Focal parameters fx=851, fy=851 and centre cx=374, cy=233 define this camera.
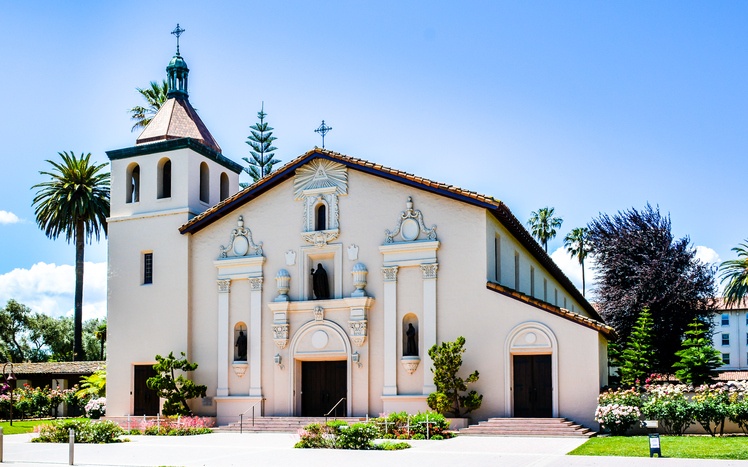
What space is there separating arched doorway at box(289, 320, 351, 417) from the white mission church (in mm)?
43

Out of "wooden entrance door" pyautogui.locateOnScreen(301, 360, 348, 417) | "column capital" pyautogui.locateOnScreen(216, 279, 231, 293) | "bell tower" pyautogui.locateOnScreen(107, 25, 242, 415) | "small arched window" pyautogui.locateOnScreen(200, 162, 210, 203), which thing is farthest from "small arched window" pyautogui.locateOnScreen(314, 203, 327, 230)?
"small arched window" pyautogui.locateOnScreen(200, 162, 210, 203)

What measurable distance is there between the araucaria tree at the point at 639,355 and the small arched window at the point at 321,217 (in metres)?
14.8

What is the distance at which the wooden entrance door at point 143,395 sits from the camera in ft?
108

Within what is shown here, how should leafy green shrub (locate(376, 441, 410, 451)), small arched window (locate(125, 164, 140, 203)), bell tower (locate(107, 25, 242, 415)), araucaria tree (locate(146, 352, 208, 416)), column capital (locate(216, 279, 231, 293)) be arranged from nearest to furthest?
leafy green shrub (locate(376, 441, 410, 451))
araucaria tree (locate(146, 352, 208, 416))
column capital (locate(216, 279, 231, 293))
bell tower (locate(107, 25, 242, 415))
small arched window (locate(125, 164, 140, 203))

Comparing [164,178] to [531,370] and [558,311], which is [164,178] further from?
[558,311]

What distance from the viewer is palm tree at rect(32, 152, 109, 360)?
53562 millimetres

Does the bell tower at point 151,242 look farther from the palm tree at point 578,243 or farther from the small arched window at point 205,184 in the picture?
the palm tree at point 578,243

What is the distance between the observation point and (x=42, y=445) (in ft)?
84.3

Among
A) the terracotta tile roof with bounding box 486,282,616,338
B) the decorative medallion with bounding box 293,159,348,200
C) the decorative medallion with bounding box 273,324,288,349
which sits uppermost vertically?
the decorative medallion with bounding box 293,159,348,200

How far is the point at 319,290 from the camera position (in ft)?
103

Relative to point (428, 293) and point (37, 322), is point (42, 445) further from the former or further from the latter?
point (37, 322)

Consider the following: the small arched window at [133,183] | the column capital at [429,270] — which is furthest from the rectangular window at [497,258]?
the small arched window at [133,183]

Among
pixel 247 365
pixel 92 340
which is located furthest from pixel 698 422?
pixel 92 340

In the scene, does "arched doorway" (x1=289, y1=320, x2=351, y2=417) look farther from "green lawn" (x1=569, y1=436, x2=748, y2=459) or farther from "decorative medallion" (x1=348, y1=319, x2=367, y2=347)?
"green lawn" (x1=569, y1=436, x2=748, y2=459)
